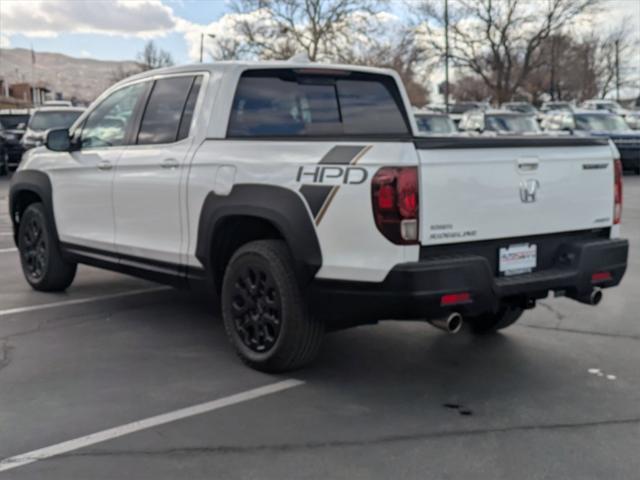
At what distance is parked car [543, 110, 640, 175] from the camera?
22.2m

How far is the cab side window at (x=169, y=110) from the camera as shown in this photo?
223 inches

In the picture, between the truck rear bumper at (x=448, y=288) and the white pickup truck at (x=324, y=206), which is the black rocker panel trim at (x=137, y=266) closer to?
the white pickup truck at (x=324, y=206)

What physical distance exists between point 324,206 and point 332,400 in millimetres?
1103

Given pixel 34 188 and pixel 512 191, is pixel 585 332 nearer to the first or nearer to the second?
pixel 512 191

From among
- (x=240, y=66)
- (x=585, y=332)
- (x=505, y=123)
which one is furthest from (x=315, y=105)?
(x=505, y=123)

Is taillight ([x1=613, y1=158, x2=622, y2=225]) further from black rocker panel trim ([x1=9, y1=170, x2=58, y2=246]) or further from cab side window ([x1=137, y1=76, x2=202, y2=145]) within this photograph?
black rocker panel trim ([x1=9, y1=170, x2=58, y2=246])

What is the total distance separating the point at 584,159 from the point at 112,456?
3.14m

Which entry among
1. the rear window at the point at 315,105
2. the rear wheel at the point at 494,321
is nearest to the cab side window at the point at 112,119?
the rear window at the point at 315,105

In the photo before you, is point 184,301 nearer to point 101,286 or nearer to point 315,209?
point 101,286

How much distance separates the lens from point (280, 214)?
4.65 metres

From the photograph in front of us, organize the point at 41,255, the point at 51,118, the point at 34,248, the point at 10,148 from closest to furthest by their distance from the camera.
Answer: the point at 41,255 → the point at 34,248 → the point at 51,118 → the point at 10,148

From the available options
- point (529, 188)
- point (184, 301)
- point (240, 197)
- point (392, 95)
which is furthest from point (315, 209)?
point (184, 301)

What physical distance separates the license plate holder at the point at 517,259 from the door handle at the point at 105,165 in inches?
122

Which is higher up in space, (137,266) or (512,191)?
(512,191)
